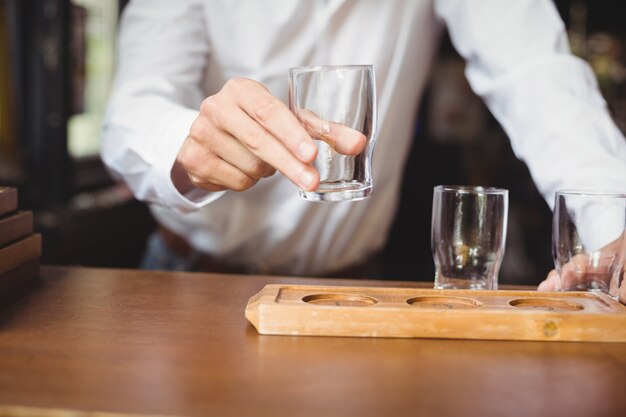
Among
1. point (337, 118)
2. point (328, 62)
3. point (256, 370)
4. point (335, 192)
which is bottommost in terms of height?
point (256, 370)

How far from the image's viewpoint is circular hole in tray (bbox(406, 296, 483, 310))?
3.24 feet

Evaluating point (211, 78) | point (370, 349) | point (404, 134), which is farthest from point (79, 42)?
point (370, 349)

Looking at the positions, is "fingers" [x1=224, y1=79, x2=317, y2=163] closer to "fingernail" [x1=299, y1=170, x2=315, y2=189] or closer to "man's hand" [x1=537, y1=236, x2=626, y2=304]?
"fingernail" [x1=299, y1=170, x2=315, y2=189]

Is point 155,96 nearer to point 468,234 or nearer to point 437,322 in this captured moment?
point 468,234

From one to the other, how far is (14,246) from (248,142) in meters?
0.41

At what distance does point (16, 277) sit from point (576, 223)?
2.84 feet

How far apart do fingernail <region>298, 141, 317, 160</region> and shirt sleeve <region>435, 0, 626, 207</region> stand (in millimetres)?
643

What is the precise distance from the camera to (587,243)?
111cm

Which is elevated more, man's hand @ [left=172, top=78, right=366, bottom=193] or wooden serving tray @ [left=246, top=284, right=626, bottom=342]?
man's hand @ [left=172, top=78, right=366, bottom=193]

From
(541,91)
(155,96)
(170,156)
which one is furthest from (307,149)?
(541,91)

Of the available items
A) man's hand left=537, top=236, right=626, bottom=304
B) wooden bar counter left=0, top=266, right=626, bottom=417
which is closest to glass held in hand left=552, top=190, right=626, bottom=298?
man's hand left=537, top=236, right=626, bottom=304

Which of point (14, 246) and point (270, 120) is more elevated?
point (270, 120)

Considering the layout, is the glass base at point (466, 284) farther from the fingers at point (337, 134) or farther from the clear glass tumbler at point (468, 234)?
the fingers at point (337, 134)

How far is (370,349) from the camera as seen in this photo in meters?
0.87
